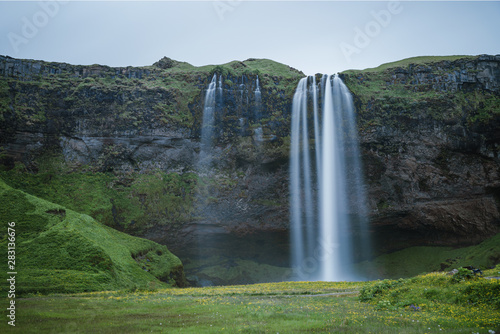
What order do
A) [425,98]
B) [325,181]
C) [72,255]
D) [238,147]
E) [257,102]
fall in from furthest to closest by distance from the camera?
[257,102] → [238,147] → [325,181] → [425,98] → [72,255]

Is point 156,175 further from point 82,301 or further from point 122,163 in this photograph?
point 82,301

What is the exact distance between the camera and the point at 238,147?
5791 cm

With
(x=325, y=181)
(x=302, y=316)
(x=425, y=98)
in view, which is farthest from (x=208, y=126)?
(x=302, y=316)

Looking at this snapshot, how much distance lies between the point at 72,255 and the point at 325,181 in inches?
1542

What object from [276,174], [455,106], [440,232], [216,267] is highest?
[455,106]

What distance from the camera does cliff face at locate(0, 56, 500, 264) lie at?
173 feet

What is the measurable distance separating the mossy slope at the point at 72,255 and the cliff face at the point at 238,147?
10359 millimetres

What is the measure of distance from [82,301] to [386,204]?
48.4 metres

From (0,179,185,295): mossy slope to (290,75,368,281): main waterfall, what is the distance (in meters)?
23.6

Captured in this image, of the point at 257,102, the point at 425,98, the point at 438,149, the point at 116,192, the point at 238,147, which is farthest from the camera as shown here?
the point at 257,102

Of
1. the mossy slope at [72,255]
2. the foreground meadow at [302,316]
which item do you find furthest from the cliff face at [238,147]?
the foreground meadow at [302,316]

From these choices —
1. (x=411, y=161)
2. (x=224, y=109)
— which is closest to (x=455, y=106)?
(x=411, y=161)

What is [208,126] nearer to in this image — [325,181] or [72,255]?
[325,181]

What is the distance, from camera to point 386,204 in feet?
182
